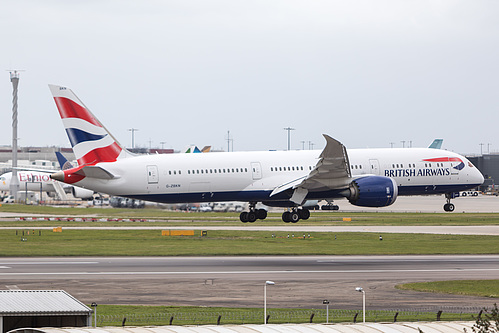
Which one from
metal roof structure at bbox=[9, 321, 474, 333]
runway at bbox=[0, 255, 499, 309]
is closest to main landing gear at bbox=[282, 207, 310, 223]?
runway at bbox=[0, 255, 499, 309]

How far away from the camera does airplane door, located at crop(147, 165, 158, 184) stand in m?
62.6

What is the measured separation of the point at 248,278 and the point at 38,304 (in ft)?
69.4

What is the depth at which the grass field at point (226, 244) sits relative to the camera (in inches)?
2338

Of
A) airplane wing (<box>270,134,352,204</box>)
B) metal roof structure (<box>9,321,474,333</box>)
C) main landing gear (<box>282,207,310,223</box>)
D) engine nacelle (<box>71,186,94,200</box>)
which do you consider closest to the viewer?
metal roof structure (<box>9,321,474,333</box>)

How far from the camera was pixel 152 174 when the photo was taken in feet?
205

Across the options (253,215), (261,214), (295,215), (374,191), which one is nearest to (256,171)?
(295,215)

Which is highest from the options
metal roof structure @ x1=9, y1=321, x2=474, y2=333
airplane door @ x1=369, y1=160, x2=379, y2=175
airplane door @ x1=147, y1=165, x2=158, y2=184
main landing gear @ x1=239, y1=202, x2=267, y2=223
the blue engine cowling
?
airplane door @ x1=369, y1=160, x2=379, y2=175

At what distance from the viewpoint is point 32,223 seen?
88188 mm

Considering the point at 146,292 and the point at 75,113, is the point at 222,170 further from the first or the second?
the point at 146,292

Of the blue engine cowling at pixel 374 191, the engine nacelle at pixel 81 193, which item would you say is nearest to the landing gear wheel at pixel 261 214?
the blue engine cowling at pixel 374 191

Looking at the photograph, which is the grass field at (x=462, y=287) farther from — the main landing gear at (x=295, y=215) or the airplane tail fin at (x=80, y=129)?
the airplane tail fin at (x=80, y=129)

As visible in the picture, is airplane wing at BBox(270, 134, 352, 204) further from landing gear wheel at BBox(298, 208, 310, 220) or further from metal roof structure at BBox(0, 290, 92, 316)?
metal roof structure at BBox(0, 290, 92, 316)

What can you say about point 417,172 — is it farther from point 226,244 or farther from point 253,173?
point 226,244

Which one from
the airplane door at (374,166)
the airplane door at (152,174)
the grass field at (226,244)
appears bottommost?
the grass field at (226,244)
